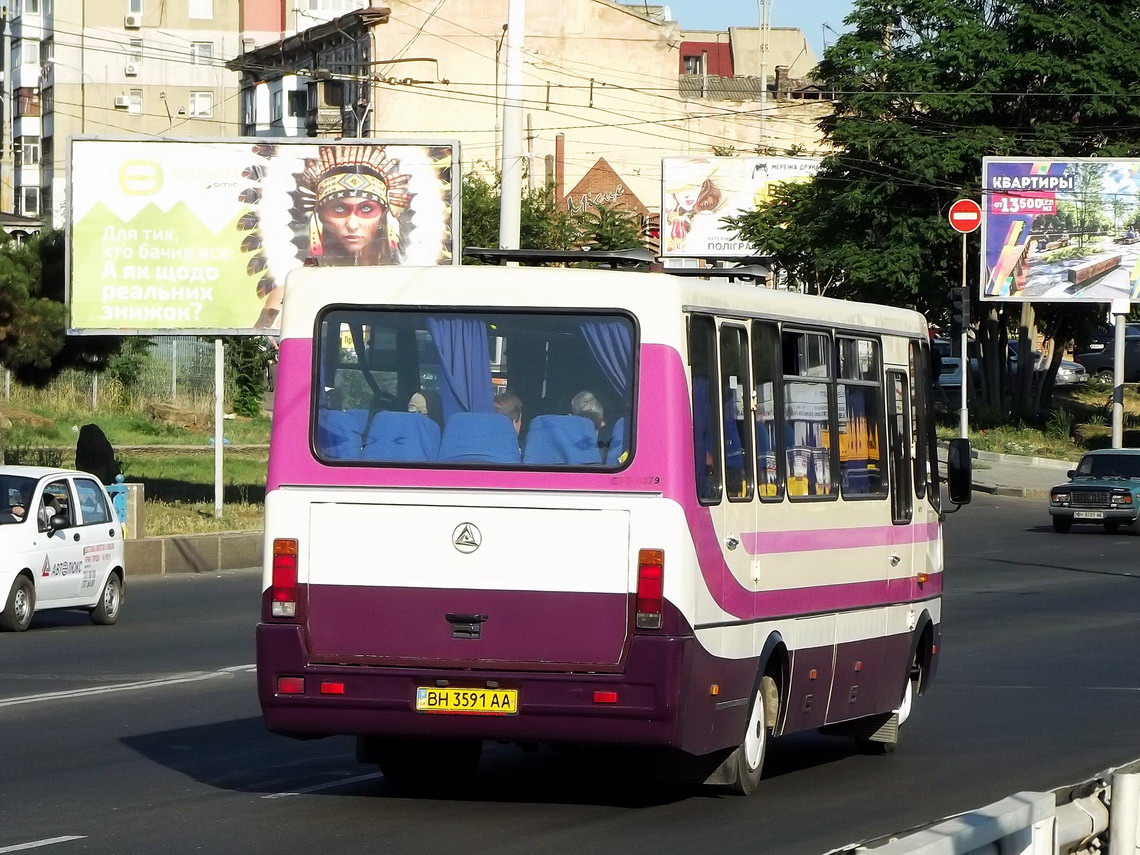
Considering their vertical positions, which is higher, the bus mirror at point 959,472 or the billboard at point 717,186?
the billboard at point 717,186

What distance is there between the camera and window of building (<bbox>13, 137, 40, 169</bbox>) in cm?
9331

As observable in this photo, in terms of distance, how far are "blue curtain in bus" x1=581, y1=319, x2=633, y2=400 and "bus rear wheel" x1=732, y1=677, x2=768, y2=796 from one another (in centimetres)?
167

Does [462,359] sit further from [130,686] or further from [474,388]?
[130,686]

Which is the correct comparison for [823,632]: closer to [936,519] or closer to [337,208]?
[936,519]

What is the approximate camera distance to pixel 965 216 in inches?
2015

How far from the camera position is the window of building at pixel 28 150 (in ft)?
306

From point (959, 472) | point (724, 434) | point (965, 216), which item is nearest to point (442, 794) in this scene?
point (724, 434)

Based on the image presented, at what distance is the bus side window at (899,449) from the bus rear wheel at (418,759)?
2841 mm

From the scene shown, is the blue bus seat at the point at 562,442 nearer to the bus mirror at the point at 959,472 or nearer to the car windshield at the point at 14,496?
the bus mirror at the point at 959,472

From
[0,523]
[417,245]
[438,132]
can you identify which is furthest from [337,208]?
[438,132]

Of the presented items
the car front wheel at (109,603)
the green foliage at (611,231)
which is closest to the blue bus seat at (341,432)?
the car front wheel at (109,603)

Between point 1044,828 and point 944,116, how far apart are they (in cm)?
5421

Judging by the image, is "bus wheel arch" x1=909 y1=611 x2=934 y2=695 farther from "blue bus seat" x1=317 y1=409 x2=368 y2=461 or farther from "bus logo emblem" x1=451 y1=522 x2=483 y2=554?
"blue bus seat" x1=317 y1=409 x2=368 y2=461

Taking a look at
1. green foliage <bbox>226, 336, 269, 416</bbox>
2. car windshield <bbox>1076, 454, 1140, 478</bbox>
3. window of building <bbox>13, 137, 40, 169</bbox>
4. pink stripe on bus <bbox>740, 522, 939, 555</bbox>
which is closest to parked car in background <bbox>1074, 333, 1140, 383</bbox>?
green foliage <bbox>226, 336, 269, 416</bbox>
